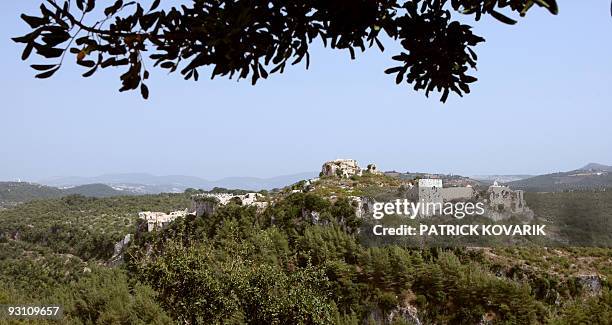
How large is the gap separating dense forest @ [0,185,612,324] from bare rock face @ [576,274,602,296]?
0.06 meters

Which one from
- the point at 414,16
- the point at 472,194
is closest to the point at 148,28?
the point at 414,16

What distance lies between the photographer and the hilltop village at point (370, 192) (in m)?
26.6

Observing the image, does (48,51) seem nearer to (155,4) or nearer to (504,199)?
(155,4)

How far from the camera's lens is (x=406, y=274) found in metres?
28.2

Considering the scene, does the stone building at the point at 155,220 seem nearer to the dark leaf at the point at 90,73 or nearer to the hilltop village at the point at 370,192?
the hilltop village at the point at 370,192

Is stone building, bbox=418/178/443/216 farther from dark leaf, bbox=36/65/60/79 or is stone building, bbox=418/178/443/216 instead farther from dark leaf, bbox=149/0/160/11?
dark leaf, bbox=36/65/60/79

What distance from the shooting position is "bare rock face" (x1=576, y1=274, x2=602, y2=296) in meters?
26.7

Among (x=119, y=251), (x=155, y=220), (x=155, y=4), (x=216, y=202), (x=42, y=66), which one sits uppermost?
(x=155, y=4)

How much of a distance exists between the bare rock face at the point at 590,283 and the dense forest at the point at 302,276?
6 centimetres

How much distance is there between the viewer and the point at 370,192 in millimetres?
41188

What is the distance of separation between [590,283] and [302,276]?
2070 cm

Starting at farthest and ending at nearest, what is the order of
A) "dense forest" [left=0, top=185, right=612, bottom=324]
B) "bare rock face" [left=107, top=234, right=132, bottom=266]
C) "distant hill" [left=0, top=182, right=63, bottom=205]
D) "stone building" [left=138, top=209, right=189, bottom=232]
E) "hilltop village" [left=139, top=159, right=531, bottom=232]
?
"distant hill" [left=0, top=182, right=63, bottom=205] < "bare rock face" [left=107, top=234, right=132, bottom=266] < "stone building" [left=138, top=209, right=189, bottom=232] < "hilltop village" [left=139, top=159, right=531, bottom=232] < "dense forest" [left=0, top=185, right=612, bottom=324]

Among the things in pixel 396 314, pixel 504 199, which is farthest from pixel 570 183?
pixel 396 314

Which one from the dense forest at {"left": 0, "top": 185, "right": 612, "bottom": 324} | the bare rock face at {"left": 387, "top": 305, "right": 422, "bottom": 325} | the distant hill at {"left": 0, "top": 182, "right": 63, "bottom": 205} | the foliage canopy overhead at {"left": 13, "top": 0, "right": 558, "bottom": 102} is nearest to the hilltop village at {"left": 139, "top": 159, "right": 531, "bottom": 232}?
the dense forest at {"left": 0, "top": 185, "right": 612, "bottom": 324}
